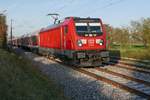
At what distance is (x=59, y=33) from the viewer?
76.4 ft

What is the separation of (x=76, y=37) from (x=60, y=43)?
340 cm

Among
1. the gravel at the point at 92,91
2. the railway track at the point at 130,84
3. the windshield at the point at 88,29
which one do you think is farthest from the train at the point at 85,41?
the gravel at the point at 92,91

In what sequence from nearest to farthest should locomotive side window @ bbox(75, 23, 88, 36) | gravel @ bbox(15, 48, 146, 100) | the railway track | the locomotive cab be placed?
gravel @ bbox(15, 48, 146, 100)
the railway track
the locomotive cab
locomotive side window @ bbox(75, 23, 88, 36)

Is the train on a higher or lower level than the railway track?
higher

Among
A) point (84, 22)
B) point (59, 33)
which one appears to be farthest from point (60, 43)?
point (84, 22)

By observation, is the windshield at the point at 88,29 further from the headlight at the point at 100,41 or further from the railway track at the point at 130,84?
the railway track at the point at 130,84

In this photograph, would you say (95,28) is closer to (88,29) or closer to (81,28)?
(88,29)

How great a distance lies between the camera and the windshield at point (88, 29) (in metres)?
20.3

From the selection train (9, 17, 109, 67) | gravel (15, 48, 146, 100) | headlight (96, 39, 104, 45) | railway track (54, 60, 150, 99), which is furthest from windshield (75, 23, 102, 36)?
gravel (15, 48, 146, 100)

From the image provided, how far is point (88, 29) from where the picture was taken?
20.6 metres

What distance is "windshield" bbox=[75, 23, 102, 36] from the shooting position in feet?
66.7

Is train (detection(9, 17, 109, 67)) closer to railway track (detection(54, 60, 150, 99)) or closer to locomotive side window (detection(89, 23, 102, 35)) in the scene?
locomotive side window (detection(89, 23, 102, 35))

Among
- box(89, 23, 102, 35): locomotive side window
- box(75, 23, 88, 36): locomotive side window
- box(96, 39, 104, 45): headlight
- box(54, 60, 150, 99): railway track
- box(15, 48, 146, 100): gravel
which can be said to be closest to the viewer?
box(15, 48, 146, 100): gravel

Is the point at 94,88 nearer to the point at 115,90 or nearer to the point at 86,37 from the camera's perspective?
the point at 115,90
